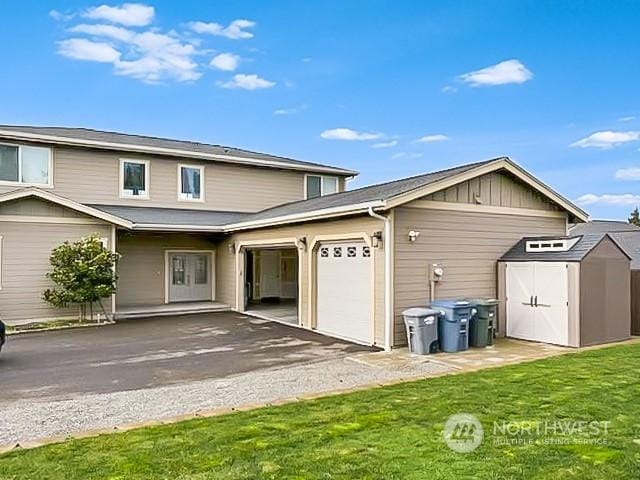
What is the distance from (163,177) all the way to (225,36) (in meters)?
5.83

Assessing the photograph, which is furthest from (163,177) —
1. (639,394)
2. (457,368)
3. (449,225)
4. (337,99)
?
(639,394)

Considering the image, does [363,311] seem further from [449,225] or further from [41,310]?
[41,310]

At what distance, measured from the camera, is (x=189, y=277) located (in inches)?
717

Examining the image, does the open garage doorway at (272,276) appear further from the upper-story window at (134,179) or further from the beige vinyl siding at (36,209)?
the beige vinyl siding at (36,209)

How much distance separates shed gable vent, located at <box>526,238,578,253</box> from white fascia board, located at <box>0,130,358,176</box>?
36.4 ft

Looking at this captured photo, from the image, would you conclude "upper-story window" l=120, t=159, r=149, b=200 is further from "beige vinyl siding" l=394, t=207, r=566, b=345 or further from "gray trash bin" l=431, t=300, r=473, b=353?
"gray trash bin" l=431, t=300, r=473, b=353

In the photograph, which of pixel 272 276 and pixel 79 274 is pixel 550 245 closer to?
pixel 79 274

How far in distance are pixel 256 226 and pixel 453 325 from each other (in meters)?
7.11

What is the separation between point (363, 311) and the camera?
10.4 meters

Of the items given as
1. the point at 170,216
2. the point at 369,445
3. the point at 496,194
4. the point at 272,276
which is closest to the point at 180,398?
the point at 369,445

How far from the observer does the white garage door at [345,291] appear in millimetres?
10320

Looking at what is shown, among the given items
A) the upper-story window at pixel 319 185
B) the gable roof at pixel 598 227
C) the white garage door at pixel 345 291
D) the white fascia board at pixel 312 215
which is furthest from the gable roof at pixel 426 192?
the gable roof at pixel 598 227

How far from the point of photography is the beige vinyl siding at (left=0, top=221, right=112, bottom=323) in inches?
509

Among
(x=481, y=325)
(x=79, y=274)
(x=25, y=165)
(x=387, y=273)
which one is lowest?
(x=481, y=325)
